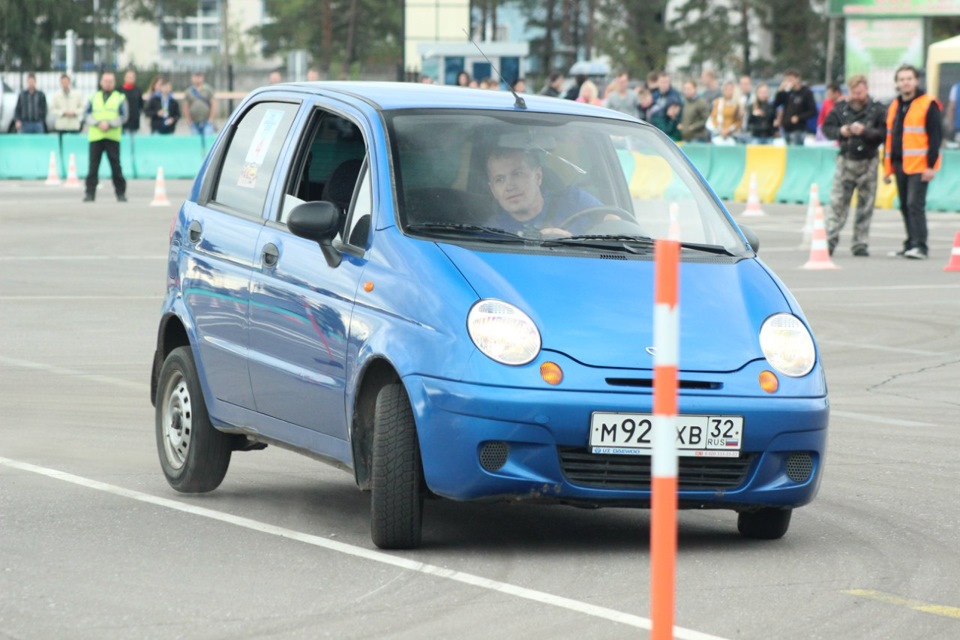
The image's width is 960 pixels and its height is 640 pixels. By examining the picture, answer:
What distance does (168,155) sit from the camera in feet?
129

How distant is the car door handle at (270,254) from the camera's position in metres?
7.59

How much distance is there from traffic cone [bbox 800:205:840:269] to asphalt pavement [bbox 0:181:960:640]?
8.41 m

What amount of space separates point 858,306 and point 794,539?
972 cm

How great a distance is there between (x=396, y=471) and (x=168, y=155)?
33.4 meters

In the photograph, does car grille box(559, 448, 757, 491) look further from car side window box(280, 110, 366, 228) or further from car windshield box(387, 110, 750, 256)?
car side window box(280, 110, 366, 228)

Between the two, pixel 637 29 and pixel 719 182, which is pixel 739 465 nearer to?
pixel 719 182

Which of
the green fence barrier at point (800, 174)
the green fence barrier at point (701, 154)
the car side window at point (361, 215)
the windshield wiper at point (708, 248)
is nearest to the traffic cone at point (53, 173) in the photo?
the green fence barrier at point (701, 154)

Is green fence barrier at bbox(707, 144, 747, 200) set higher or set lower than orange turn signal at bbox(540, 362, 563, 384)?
lower

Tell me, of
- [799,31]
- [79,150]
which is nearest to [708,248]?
[79,150]

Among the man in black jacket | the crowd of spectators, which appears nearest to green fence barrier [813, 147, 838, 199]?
the crowd of spectators

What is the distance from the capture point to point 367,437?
6941mm

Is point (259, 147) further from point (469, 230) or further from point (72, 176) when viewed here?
point (72, 176)

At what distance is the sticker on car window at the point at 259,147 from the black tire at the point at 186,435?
778 millimetres

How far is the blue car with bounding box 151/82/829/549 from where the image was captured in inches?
258
